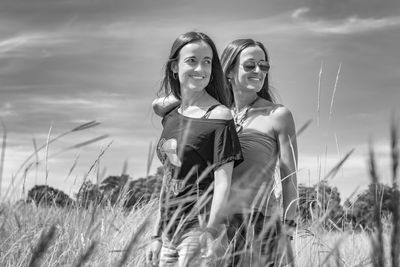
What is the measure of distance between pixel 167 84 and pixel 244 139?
0.52 m

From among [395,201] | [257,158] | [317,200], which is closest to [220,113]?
[257,158]

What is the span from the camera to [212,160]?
8.55ft

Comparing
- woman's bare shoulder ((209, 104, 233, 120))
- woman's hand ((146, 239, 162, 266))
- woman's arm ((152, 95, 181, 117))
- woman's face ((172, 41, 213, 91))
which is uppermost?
woman's face ((172, 41, 213, 91))

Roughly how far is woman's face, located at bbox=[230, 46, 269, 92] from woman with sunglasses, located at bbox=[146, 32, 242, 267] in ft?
0.81

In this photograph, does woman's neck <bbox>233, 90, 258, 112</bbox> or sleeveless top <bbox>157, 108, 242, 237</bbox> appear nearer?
sleeveless top <bbox>157, 108, 242, 237</bbox>

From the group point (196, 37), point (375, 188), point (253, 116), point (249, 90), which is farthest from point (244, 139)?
point (375, 188)

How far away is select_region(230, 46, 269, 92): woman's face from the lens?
305 cm

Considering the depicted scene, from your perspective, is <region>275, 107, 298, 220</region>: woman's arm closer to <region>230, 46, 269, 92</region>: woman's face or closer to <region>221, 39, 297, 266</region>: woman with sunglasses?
<region>221, 39, 297, 266</region>: woman with sunglasses

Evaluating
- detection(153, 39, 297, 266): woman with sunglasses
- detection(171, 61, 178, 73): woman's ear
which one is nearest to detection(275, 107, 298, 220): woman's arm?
detection(153, 39, 297, 266): woman with sunglasses

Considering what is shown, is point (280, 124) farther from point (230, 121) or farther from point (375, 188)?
A: point (375, 188)

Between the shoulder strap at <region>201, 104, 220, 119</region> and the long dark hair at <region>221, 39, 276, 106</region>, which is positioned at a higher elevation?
the long dark hair at <region>221, 39, 276, 106</region>

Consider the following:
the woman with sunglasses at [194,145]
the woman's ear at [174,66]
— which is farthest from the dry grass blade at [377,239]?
the woman's ear at [174,66]

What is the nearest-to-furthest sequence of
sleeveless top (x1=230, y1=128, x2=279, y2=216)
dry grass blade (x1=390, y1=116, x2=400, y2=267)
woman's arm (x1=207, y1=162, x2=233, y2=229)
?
dry grass blade (x1=390, y1=116, x2=400, y2=267), woman's arm (x1=207, y1=162, x2=233, y2=229), sleeveless top (x1=230, y1=128, x2=279, y2=216)

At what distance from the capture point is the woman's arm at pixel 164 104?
301cm
